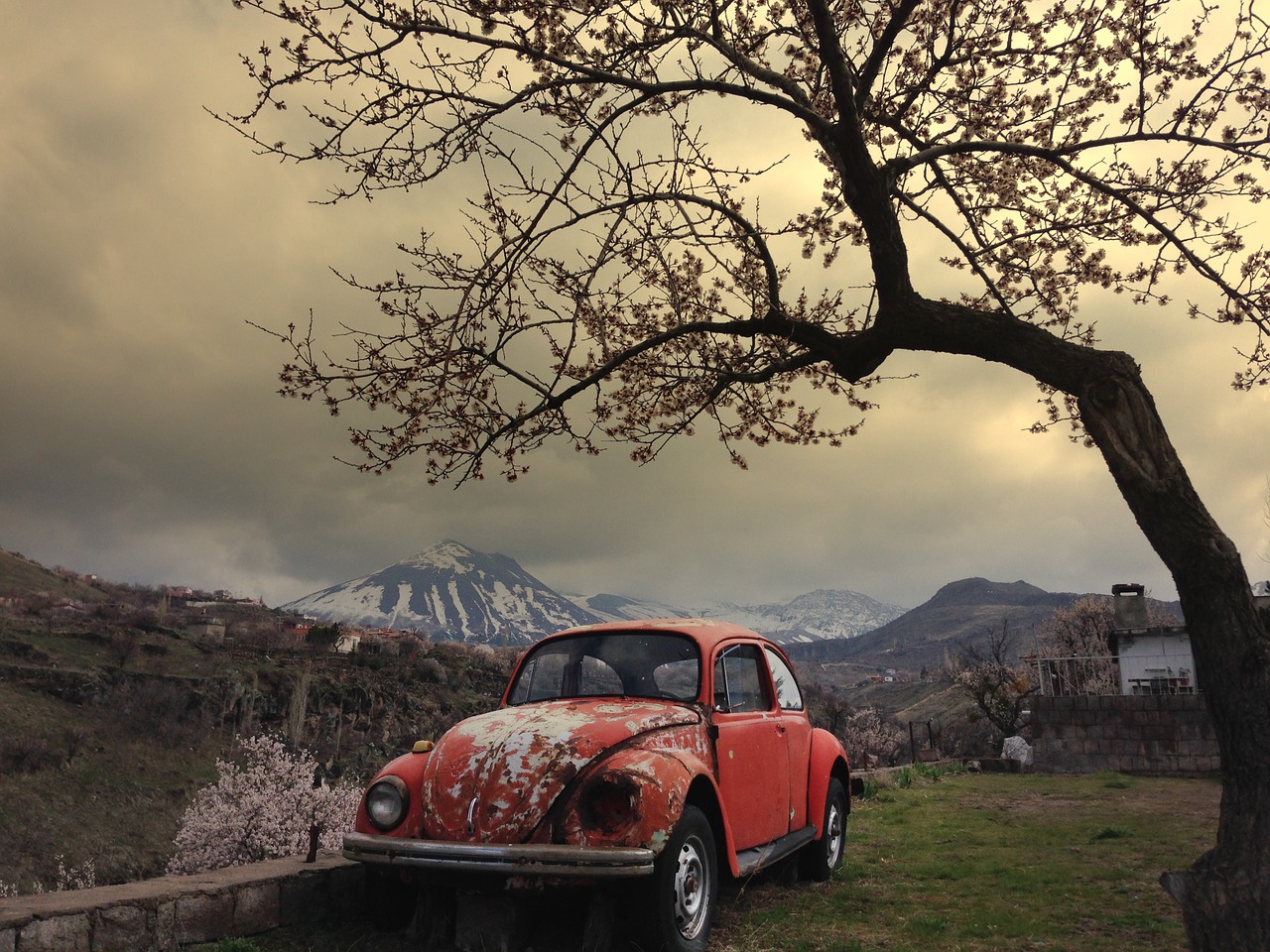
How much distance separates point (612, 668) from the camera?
19.4 feet

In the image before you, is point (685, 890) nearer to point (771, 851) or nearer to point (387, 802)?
point (771, 851)

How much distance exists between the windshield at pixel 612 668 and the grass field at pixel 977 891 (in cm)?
Answer: 150

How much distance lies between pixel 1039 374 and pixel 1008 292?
13.2ft

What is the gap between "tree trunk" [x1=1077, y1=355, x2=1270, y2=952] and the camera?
14.8 feet

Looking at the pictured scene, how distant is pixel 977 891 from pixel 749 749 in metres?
2.24

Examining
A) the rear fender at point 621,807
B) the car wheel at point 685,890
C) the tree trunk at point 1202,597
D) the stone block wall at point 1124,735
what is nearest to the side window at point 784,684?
the car wheel at point 685,890

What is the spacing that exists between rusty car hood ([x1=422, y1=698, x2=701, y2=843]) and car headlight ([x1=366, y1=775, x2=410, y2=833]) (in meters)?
0.14

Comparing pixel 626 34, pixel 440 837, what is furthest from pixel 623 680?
pixel 626 34

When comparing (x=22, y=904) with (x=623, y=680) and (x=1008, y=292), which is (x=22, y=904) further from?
(x=1008, y=292)

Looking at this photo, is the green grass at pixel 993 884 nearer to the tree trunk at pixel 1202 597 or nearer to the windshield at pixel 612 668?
the tree trunk at pixel 1202 597

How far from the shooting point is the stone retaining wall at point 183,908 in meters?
4.14

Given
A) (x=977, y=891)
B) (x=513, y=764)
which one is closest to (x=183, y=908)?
(x=513, y=764)


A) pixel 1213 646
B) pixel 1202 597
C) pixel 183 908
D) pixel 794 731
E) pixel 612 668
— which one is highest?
pixel 1202 597

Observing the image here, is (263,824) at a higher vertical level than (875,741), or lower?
lower
